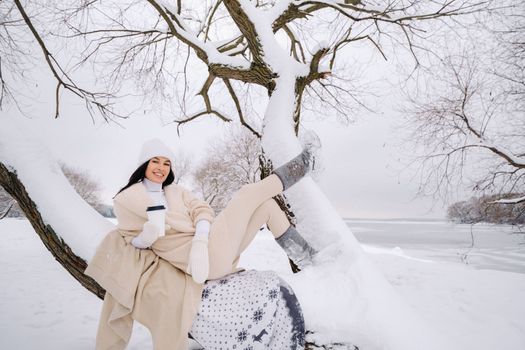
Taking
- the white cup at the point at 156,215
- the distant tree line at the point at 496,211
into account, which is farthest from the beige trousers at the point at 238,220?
the distant tree line at the point at 496,211

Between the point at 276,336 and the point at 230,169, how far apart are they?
20.7 metres

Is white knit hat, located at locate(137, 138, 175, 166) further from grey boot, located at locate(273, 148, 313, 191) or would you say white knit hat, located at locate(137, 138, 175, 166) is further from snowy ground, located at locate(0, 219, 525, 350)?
snowy ground, located at locate(0, 219, 525, 350)

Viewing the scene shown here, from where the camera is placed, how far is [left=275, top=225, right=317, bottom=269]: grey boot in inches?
77.8

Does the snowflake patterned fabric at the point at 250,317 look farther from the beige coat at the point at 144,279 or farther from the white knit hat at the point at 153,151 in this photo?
the white knit hat at the point at 153,151

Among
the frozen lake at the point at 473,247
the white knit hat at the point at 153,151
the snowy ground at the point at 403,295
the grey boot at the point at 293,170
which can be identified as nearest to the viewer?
the grey boot at the point at 293,170

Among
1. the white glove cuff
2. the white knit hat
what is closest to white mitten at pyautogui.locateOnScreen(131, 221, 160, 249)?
the white glove cuff

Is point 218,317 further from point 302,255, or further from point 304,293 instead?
point 302,255

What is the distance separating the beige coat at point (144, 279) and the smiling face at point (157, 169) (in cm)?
13

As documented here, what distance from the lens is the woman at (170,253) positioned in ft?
5.00

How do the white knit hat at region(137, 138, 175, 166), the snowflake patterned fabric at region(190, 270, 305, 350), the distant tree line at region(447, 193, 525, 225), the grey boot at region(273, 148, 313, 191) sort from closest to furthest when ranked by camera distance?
the snowflake patterned fabric at region(190, 270, 305, 350)
the grey boot at region(273, 148, 313, 191)
the white knit hat at region(137, 138, 175, 166)
the distant tree line at region(447, 193, 525, 225)

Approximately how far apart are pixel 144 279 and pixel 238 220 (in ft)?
1.96

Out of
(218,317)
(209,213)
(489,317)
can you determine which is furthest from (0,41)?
(489,317)

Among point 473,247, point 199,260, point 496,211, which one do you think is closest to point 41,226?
point 199,260

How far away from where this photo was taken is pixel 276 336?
1.54 m
